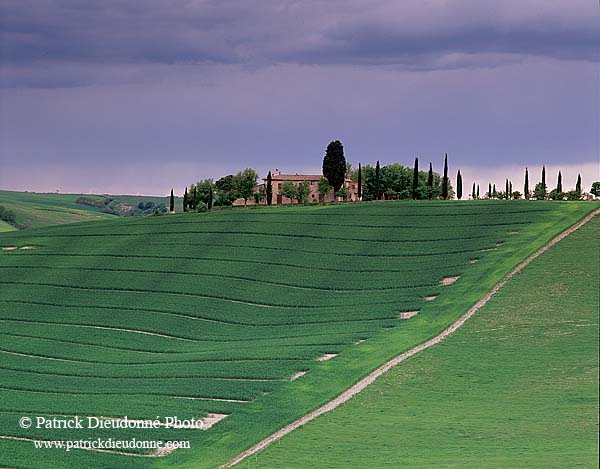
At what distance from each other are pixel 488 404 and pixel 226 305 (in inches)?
1076

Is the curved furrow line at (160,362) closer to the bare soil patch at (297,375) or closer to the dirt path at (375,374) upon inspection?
the bare soil patch at (297,375)

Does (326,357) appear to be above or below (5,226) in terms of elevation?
below

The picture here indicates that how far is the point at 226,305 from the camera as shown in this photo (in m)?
61.4

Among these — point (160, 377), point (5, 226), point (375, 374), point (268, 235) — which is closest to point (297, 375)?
point (375, 374)

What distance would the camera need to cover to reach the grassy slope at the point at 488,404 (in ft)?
100

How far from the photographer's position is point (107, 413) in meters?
37.8

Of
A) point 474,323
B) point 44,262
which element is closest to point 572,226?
point 474,323

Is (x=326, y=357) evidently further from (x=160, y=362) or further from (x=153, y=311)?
(x=153, y=311)

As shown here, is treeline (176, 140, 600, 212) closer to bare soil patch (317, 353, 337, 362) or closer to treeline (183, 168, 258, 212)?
treeline (183, 168, 258, 212)

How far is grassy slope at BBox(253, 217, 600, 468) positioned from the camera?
30.5 metres

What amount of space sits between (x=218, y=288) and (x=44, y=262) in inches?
802

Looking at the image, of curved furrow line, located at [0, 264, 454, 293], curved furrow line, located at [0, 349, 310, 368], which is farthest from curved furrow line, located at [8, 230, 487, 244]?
curved furrow line, located at [0, 349, 310, 368]

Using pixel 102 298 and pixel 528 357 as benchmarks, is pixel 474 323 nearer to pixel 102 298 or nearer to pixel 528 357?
pixel 528 357

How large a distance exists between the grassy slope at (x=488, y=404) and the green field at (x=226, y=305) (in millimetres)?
2298
